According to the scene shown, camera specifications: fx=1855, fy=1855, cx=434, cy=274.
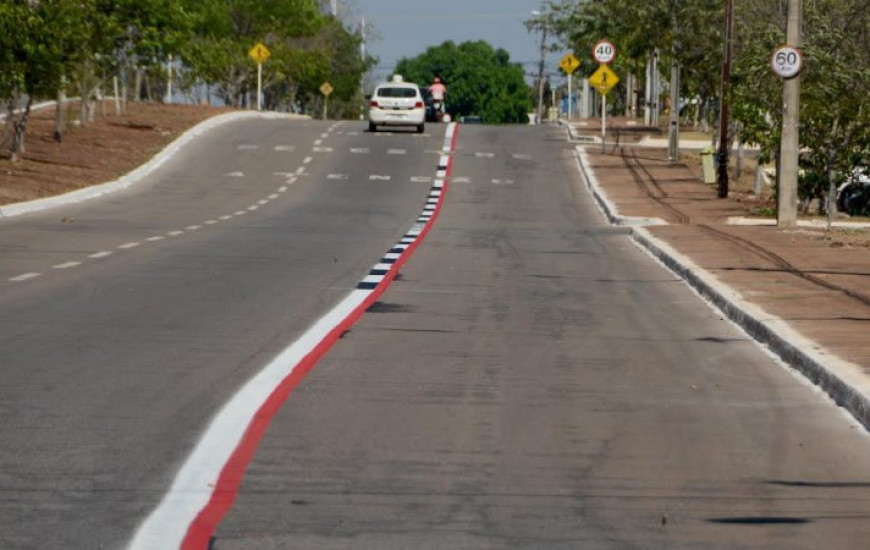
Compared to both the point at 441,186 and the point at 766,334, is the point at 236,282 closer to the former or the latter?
the point at 766,334

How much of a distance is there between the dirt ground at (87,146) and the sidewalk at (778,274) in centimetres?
1179

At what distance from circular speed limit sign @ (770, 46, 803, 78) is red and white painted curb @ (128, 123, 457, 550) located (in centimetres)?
1434

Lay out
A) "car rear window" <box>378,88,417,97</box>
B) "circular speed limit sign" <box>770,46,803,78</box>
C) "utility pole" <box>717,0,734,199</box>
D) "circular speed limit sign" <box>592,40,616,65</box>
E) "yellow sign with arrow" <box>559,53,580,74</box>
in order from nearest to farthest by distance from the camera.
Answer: "circular speed limit sign" <box>770,46,803,78</box>, "utility pole" <box>717,0,734,199</box>, "circular speed limit sign" <box>592,40,616,65</box>, "car rear window" <box>378,88,417,97</box>, "yellow sign with arrow" <box>559,53,580,74</box>

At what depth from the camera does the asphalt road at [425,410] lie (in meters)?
7.24

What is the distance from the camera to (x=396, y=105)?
64438mm

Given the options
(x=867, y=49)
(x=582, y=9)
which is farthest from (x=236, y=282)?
(x=582, y=9)

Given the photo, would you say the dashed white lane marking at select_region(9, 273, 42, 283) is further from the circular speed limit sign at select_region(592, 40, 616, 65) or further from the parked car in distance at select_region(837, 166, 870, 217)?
the circular speed limit sign at select_region(592, 40, 616, 65)

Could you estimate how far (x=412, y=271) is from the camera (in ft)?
67.7

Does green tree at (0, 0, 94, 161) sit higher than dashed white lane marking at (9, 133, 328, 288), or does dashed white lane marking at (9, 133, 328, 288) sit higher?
green tree at (0, 0, 94, 161)

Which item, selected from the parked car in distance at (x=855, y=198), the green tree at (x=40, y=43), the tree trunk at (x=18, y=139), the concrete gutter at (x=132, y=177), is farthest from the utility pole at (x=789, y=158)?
the tree trunk at (x=18, y=139)

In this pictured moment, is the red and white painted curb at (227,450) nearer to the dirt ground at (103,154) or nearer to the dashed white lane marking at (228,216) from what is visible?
the dashed white lane marking at (228,216)

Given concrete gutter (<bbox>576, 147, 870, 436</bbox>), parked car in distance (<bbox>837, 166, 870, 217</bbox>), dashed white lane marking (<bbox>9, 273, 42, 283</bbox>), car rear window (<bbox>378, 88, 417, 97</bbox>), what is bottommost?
parked car in distance (<bbox>837, 166, 870, 217</bbox>)

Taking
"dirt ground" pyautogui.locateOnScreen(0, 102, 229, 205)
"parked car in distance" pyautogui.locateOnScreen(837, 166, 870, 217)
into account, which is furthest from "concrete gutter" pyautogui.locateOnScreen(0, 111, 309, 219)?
"parked car in distance" pyautogui.locateOnScreen(837, 166, 870, 217)

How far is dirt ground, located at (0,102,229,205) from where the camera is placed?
131ft
